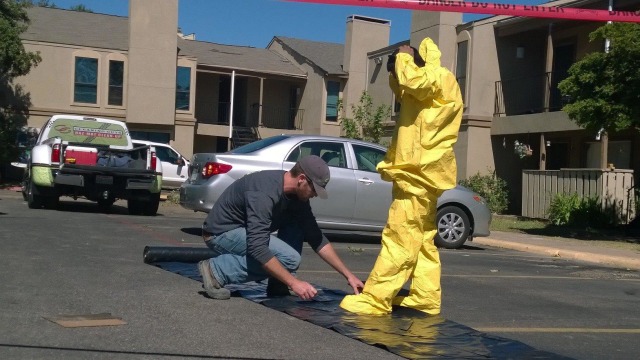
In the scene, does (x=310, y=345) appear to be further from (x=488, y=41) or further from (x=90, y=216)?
(x=488, y=41)

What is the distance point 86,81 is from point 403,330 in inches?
1128

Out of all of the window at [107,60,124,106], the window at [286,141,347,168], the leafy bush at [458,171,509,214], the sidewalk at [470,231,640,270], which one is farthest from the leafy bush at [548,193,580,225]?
the window at [107,60,124,106]

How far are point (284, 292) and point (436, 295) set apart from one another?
3.99 feet

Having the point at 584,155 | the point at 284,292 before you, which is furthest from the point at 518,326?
the point at 584,155

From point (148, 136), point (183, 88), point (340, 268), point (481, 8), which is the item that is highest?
point (183, 88)

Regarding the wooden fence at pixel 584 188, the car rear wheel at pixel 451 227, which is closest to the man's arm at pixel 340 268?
the car rear wheel at pixel 451 227

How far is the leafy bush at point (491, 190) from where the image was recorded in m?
24.3

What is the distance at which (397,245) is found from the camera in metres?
6.07

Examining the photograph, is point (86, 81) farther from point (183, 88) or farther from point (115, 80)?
point (183, 88)

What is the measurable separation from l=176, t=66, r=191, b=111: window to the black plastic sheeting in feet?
91.9

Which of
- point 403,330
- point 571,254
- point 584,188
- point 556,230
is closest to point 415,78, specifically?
point 403,330

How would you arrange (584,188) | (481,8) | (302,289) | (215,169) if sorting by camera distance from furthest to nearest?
(584,188) < (215,169) < (302,289) < (481,8)

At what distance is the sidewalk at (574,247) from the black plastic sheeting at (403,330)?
7.19m

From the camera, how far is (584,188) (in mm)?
20062
